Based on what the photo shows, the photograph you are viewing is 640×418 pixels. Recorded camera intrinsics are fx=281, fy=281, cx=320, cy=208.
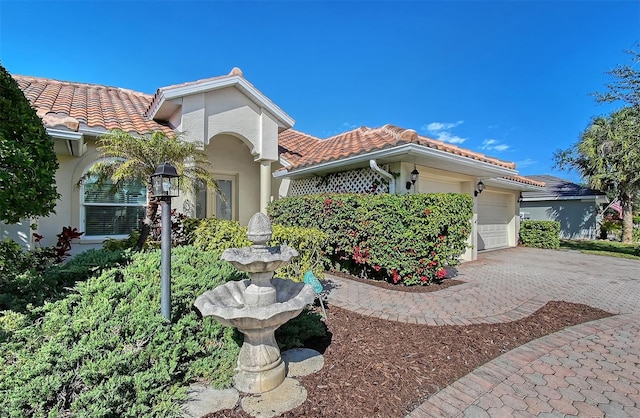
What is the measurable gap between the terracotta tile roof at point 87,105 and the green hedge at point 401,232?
6152 mm

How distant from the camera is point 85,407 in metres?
2.41

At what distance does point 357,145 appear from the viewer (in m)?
9.27

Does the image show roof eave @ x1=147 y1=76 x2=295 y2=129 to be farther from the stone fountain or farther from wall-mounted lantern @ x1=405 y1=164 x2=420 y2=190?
the stone fountain

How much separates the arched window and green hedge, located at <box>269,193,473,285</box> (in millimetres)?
5667

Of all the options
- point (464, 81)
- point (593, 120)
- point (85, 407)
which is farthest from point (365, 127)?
point (593, 120)

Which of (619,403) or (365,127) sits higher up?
(365,127)

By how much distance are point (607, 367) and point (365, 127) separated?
1051 centimetres

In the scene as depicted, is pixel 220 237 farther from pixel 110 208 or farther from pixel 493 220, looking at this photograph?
pixel 493 220

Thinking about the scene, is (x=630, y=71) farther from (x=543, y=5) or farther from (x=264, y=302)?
(x=264, y=302)

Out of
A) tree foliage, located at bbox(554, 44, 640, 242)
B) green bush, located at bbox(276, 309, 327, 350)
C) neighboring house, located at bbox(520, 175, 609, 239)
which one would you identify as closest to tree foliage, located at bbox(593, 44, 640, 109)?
tree foliage, located at bbox(554, 44, 640, 242)

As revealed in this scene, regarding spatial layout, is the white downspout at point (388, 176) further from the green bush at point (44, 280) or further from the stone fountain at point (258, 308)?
the green bush at point (44, 280)

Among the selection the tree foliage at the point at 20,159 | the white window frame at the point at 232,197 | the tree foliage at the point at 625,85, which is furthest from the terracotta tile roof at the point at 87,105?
the tree foliage at the point at 625,85

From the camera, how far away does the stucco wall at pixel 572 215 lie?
23.7 meters

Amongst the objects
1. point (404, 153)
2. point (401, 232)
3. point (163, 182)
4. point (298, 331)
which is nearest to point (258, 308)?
point (298, 331)
